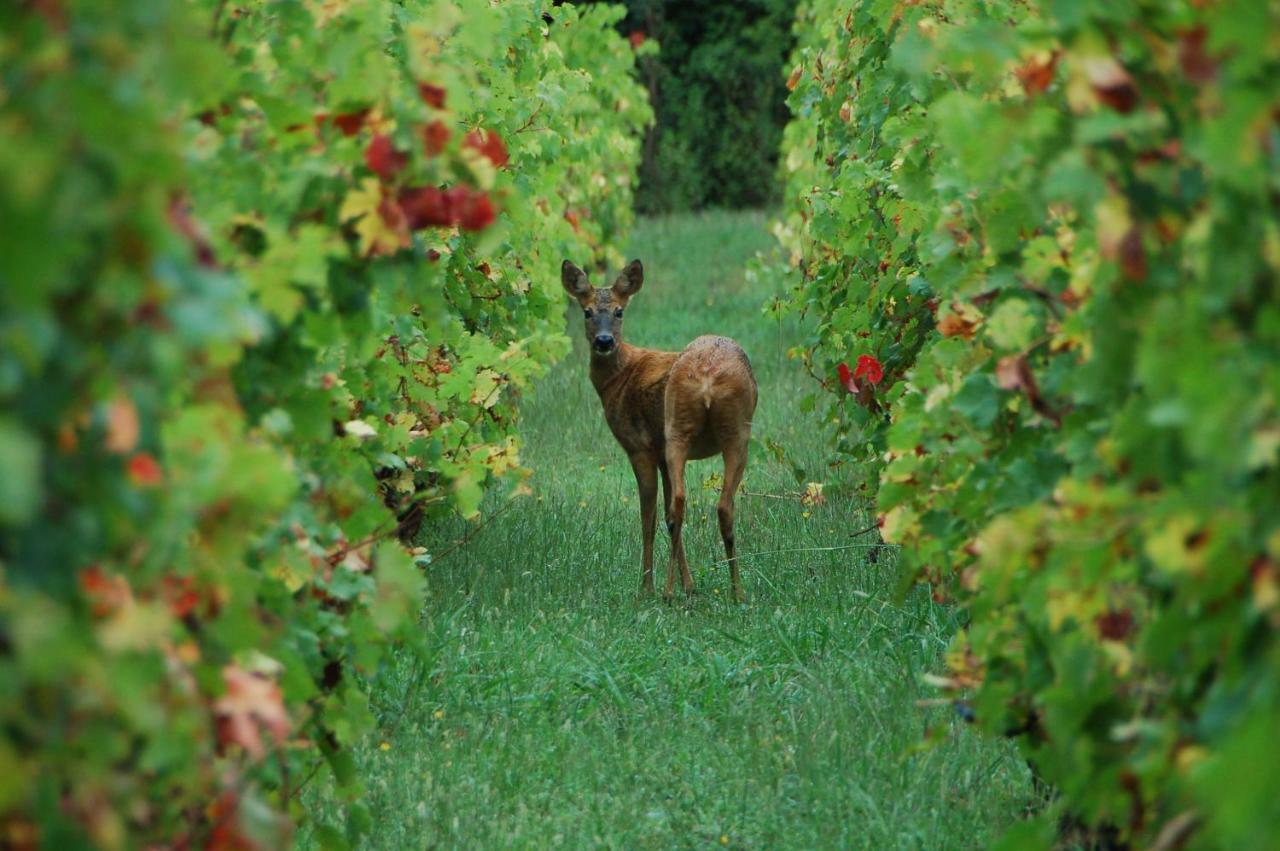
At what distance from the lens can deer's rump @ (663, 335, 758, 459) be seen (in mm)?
7734

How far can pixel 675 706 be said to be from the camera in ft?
19.6

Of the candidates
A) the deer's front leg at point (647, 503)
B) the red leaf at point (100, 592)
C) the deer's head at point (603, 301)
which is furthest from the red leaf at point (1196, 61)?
the deer's head at point (603, 301)

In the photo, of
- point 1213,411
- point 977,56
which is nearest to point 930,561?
point 977,56

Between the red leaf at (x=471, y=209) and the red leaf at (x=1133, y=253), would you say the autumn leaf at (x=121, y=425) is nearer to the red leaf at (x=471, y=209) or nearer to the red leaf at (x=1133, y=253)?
the red leaf at (x=471, y=209)

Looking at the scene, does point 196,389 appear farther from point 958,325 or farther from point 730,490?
point 730,490

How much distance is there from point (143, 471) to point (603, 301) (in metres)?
7.07

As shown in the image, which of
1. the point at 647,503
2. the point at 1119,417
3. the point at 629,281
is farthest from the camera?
the point at 629,281

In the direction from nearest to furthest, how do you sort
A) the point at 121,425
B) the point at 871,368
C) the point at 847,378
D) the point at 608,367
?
the point at 121,425 < the point at 871,368 < the point at 847,378 < the point at 608,367

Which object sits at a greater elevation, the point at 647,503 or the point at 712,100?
the point at 647,503

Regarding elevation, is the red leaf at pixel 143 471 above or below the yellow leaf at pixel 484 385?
above

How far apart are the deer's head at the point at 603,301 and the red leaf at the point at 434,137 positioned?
5.82 m

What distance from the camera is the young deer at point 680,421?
305 inches

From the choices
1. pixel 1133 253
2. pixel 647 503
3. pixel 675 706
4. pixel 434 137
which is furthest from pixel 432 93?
pixel 647 503

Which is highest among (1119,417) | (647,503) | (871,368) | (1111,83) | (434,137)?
(1111,83)
